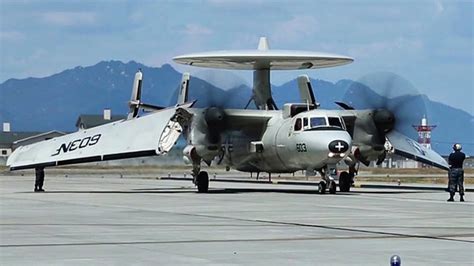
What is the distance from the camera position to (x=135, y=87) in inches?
2179

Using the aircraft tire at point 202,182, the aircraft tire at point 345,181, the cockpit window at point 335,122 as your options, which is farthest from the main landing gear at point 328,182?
the aircraft tire at point 202,182

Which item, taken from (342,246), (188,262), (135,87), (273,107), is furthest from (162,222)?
(135,87)

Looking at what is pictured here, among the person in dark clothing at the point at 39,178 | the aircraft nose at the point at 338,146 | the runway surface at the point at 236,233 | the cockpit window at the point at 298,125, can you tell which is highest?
the cockpit window at the point at 298,125

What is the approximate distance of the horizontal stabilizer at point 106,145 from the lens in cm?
4256

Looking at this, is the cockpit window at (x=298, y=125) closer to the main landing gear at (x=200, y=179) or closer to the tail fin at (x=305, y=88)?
the main landing gear at (x=200, y=179)

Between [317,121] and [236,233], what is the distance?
1941 cm

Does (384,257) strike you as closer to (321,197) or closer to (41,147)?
(321,197)

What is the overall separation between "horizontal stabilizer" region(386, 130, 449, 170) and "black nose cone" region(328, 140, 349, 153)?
21.2ft

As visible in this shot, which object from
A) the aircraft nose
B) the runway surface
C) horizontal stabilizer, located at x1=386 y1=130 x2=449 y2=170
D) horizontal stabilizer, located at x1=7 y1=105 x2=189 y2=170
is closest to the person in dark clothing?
horizontal stabilizer, located at x1=7 y1=105 x2=189 y2=170

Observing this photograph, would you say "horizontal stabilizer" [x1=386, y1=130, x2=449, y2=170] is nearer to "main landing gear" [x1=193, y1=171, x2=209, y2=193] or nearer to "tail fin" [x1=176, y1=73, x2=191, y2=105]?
"main landing gear" [x1=193, y1=171, x2=209, y2=193]

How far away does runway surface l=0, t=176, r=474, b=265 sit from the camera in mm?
16906

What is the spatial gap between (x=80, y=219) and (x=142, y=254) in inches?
323

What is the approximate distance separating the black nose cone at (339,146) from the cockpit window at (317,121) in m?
1.48

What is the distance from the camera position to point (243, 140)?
147ft
